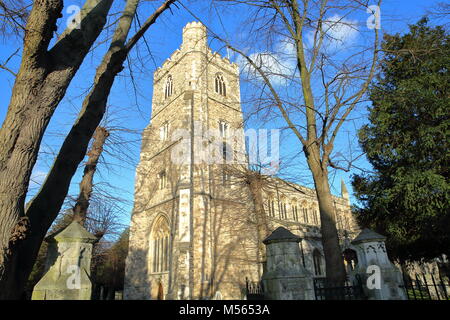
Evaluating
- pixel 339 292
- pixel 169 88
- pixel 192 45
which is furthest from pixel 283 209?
pixel 339 292

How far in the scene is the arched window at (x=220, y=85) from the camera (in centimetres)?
2183

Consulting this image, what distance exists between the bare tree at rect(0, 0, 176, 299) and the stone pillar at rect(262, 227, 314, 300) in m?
3.64

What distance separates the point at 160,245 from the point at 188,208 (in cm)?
362

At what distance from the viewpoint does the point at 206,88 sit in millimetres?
19484

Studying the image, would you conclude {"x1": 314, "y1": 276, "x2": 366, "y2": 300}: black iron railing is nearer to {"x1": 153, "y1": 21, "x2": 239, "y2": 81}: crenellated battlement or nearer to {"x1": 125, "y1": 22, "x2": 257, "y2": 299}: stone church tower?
{"x1": 125, "y1": 22, "x2": 257, "y2": 299}: stone church tower

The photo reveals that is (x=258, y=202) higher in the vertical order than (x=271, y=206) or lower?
lower

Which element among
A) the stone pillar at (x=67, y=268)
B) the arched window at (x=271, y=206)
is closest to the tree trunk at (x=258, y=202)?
the arched window at (x=271, y=206)

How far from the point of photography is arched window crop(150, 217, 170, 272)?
51.8 ft

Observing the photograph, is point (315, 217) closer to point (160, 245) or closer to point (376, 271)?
point (160, 245)

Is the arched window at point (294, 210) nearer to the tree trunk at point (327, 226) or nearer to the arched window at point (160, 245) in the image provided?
the arched window at point (160, 245)

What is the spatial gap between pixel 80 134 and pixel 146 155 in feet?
58.8

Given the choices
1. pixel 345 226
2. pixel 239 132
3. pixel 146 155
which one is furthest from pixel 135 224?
pixel 345 226

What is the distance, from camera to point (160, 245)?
54.0ft
